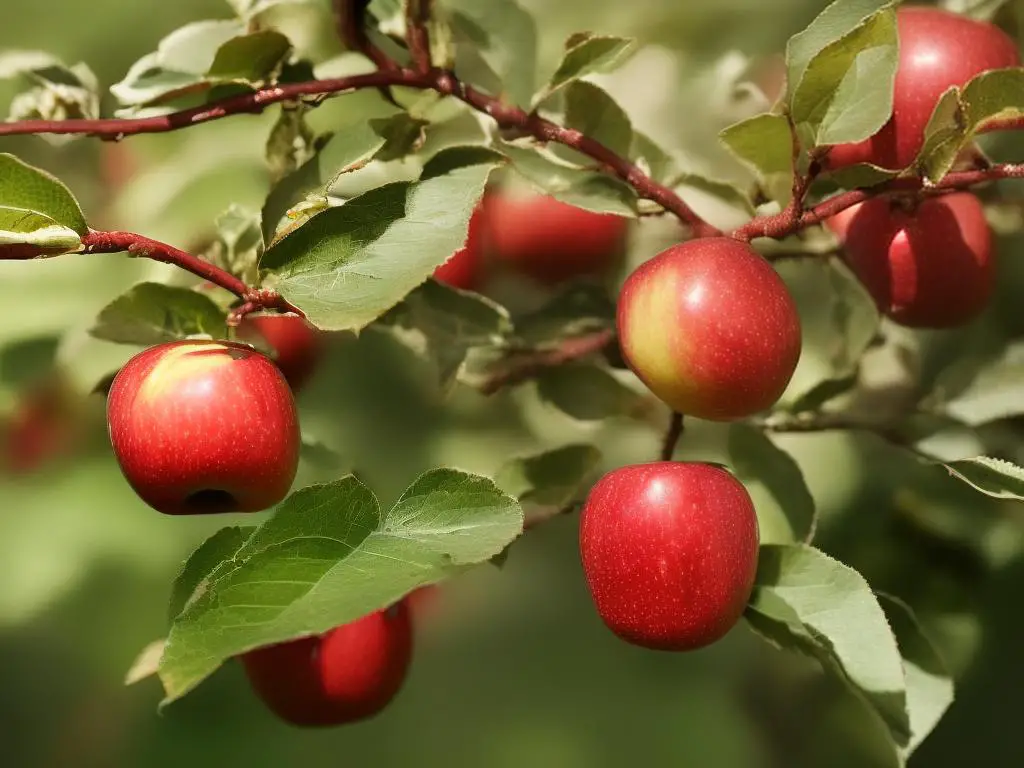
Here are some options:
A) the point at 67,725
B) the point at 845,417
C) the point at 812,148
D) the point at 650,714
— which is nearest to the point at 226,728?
the point at 67,725

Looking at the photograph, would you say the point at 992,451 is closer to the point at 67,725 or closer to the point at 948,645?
the point at 948,645

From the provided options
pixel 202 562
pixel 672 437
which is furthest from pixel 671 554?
pixel 202 562

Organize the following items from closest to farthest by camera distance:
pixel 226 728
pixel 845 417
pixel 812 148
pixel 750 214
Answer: pixel 812 148
pixel 750 214
pixel 845 417
pixel 226 728

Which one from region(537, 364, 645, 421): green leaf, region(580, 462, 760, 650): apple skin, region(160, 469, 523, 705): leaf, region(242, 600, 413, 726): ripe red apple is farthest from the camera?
region(537, 364, 645, 421): green leaf

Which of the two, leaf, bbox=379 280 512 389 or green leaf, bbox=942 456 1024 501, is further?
leaf, bbox=379 280 512 389

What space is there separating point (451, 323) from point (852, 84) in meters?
0.26

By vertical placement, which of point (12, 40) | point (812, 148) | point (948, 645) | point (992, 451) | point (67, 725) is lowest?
point (67, 725)

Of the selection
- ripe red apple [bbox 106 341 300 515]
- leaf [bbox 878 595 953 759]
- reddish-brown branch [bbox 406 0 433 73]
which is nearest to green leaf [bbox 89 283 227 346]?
ripe red apple [bbox 106 341 300 515]

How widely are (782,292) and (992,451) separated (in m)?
0.33

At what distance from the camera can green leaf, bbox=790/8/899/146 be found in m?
0.41

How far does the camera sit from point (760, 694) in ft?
2.77

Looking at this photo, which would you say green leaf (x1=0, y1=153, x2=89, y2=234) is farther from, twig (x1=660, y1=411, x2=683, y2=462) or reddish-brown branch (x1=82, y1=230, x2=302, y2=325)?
twig (x1=660, y1=411, x2=683, y2=462)

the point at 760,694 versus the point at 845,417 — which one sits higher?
the point at 845,417

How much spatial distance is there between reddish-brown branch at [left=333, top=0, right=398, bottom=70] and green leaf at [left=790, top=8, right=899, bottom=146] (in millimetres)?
197
